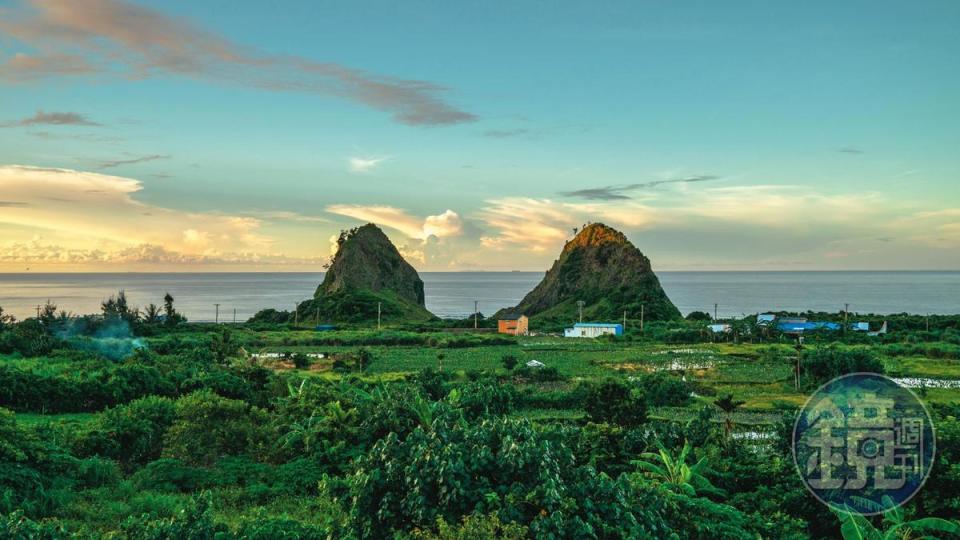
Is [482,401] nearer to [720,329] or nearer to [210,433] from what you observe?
[210,433]

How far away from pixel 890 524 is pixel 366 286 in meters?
88.6

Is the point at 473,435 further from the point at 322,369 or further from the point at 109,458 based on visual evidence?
the point at 322,369

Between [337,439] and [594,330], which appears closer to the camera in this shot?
[337,439]

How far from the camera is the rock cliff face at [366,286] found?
79312 millimetres

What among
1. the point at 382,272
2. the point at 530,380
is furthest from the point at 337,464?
the point at 382,272

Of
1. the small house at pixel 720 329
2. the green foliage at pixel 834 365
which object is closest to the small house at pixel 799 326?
the small house at pixel 720 329

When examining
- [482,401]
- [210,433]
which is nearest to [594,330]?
[482,401]

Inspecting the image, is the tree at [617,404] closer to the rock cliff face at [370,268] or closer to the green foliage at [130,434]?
the green foliage at [130,434]

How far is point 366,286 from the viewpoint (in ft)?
320

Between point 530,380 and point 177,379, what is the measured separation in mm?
17744

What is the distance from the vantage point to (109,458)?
687 inches

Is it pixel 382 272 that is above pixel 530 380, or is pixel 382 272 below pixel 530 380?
above

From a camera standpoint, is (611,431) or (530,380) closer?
(611,431)

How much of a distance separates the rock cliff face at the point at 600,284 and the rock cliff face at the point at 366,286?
1911 centimetres
